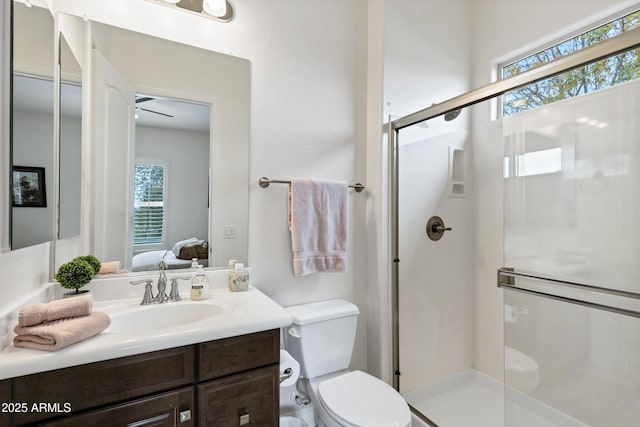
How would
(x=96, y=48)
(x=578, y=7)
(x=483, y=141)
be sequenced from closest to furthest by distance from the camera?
(x=96, y=48)
(x=578, y=7)
(x=483, y=141)

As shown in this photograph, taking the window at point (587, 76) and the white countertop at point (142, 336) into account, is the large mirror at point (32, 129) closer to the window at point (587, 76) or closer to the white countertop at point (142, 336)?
the white countertop at point (142, 336)

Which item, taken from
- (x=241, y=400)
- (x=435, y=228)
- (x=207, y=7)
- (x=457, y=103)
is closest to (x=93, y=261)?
(x=241, y=400)

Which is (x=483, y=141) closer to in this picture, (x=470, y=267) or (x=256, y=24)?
(x=470, y=267)

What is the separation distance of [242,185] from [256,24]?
86 centimetres

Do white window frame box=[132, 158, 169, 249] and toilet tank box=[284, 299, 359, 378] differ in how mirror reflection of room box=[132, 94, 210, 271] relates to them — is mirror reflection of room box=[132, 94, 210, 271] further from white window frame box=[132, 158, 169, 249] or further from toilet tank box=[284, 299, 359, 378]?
toilet tank box=[284, 299, 359, 378]

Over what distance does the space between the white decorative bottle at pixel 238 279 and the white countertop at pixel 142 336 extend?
0.38ft

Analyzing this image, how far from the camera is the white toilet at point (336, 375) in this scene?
4.20ft

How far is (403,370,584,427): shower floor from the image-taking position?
148cm

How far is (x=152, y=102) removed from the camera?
1414 millimetres

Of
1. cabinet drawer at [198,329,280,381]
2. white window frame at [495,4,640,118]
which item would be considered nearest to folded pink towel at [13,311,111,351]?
cabinet drawer at [198,329,280,381]

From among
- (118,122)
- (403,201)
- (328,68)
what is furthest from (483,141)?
(118,122)

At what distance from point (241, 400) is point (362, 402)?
569mm

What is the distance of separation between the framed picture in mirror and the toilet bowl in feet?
7.00

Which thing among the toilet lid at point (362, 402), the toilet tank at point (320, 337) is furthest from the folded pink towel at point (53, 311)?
the toilet lid at point (362, 402)
